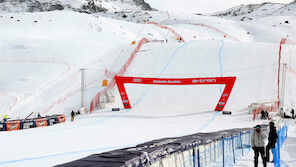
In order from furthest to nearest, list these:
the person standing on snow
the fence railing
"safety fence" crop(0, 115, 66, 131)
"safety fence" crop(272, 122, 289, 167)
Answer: "safety fence" crop(0, 115, 66, 131) → "safety fence" crop(272, 122, 289, 167) → the person standing on snow → the fence railing

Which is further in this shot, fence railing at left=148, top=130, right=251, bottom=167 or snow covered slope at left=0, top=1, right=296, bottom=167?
snow covered slope at left=0, top=1, right=296, bottom=167

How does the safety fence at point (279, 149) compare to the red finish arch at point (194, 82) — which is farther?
the red finish arch at point (194, 82)

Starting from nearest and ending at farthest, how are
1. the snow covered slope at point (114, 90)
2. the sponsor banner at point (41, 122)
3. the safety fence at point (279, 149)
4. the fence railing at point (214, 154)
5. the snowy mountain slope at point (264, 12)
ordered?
1. the fence railing at point (214, 154)
2. the safety fence at point (279, 149)
3. the snow covered slope at point (114, 90)
4. the sponsor banner at point (41, 122)
5. the snowy mountain slope at point (264, 12)

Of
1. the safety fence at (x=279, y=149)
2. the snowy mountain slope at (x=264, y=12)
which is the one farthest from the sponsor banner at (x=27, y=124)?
the snowy mountain slope at (x=264, y=12)

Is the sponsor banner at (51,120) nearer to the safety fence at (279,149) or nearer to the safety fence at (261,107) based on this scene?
the safety fence at (261,107)

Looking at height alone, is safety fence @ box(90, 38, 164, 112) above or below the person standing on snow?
above

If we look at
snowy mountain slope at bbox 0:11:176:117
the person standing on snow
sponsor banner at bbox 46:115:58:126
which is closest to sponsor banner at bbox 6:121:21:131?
sponsor banner at bbox 46:115:58:126

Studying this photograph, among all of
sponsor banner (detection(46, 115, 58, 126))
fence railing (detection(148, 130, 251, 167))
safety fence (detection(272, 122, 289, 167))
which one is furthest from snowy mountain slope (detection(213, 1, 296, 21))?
fence railing (detection(148, 130, 251, 167))

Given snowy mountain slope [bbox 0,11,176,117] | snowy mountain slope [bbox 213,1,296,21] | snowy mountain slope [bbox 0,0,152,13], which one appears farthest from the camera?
snowy mountain slope [bbox 0,0,152,13]

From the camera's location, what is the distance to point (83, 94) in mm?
29609

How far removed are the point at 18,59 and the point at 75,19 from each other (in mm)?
25326

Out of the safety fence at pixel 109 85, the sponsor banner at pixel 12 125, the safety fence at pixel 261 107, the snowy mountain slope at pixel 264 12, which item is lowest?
the sponsor banner at pixel 12 125

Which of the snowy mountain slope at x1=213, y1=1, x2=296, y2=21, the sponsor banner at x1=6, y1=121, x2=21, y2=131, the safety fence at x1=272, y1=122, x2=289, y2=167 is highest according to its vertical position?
the snowy mountain slope at x1=213, y1=1, x2=296, y2=21

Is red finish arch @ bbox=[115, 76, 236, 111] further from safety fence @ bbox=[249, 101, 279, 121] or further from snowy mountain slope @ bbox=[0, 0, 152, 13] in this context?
snowy mountain slope @ bbox=[0, 0, 152, 13]
